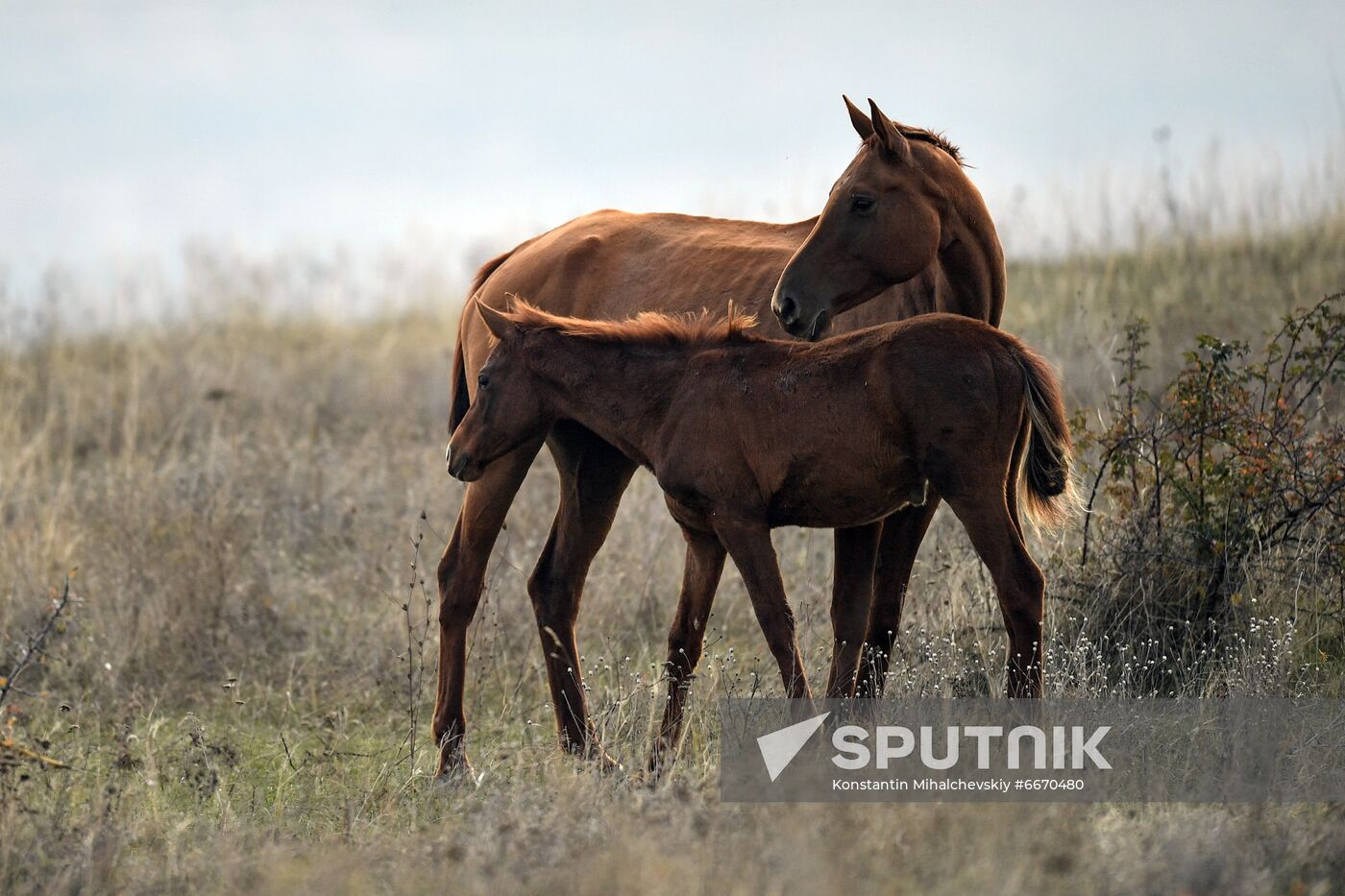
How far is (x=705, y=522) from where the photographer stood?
527cm

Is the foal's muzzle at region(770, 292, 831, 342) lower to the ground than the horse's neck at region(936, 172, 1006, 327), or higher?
lower

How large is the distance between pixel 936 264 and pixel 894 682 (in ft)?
5.46

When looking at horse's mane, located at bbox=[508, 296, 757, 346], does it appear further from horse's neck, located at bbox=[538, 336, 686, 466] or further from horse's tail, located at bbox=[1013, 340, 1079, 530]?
horse's tail, located at bbox=[1013, 340, 1079, 530]

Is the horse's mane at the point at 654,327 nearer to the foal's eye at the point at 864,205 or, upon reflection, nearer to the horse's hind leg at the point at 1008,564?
the foal's eye at the point at 864,205

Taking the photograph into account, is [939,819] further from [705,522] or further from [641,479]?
[641,479]

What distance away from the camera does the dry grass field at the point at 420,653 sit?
403 cm

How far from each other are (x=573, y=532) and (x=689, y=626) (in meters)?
0.86

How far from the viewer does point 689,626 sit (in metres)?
5.68

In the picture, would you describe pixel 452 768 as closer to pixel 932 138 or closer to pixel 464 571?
pixel 464 571

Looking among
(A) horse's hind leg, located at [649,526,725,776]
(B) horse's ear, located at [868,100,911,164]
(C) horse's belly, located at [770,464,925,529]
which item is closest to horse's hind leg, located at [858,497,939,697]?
(C) horse's belly, located at [770,464,925,529]

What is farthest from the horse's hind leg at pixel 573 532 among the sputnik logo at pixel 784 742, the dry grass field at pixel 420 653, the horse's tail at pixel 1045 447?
the horse's tail at pixel 1045 447

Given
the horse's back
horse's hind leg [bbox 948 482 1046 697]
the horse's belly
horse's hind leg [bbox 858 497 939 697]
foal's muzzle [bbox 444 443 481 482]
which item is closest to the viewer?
horse's hind leg [bbox 948 482 1046 697]

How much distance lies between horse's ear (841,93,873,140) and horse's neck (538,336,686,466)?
112 cm

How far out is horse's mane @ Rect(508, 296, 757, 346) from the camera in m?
5.34
